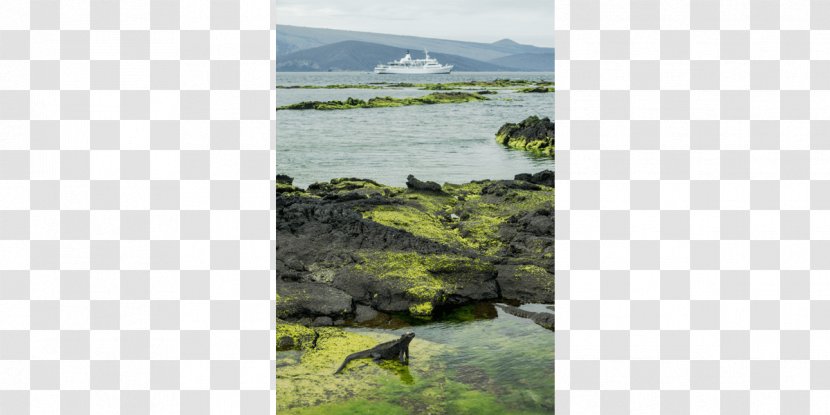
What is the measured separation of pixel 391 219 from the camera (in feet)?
60.3

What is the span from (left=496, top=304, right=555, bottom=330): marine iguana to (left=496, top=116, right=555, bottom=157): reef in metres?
26.9

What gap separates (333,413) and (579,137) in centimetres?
488

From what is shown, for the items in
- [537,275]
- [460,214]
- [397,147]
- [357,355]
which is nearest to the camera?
[357,355]

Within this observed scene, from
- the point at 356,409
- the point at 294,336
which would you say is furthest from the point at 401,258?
the point at 356,409

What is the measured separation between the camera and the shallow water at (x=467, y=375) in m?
9.03

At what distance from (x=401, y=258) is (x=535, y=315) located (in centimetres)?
321

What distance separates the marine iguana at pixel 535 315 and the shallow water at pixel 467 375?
15cm

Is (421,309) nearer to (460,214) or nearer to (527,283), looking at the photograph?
(527,283)

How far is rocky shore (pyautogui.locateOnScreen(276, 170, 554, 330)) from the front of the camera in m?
12.8

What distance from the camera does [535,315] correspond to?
12438 millimetres

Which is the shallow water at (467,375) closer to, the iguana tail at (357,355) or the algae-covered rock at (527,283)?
the iguana tail at (357,355)

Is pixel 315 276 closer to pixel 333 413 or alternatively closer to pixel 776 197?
pixel 333 413

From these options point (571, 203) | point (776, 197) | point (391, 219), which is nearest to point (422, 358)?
point (571, 203)

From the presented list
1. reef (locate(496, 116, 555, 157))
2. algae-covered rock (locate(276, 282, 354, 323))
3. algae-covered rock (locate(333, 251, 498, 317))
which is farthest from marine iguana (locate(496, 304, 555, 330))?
reef (locate(496, 116, 555, 157))
